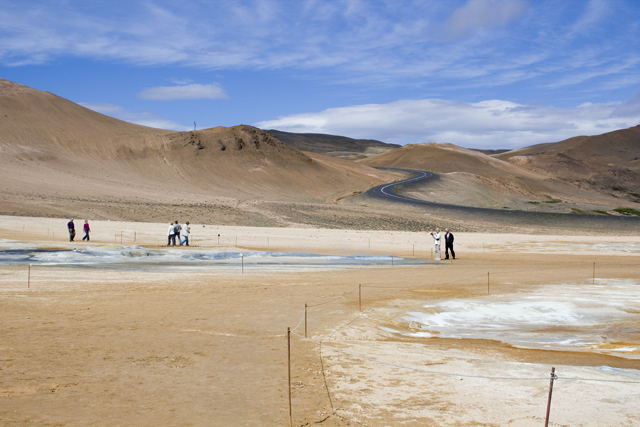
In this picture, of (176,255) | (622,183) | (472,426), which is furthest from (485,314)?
(622,183)

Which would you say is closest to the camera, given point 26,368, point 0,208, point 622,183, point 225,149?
point 26,368

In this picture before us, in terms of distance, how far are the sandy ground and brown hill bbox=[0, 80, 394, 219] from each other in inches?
1667

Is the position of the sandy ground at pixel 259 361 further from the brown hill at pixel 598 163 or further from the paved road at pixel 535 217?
the brown hill at pixel 598 163

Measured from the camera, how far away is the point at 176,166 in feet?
286

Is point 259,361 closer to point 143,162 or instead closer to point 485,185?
point 143,162

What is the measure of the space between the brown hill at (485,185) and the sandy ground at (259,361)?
57.8 metres

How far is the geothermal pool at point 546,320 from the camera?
12.3 m

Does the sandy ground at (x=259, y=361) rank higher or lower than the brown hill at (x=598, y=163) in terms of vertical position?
lower

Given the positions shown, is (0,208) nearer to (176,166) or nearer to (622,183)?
(176,166)

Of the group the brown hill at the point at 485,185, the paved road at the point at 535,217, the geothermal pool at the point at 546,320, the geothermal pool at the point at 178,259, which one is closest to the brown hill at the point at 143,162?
the brown hill at the point at 485,185

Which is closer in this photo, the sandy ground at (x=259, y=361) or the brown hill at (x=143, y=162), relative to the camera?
the sandy ground at (x=259, y=361)

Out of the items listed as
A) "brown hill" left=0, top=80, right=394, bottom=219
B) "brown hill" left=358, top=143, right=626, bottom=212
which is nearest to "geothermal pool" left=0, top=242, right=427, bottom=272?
"brown hill" left=0, top=80, right=394, bottom=219

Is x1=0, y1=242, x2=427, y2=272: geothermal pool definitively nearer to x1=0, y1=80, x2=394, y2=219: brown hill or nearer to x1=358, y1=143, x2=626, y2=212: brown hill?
x1=0, y1=80, x2=394, y2=219: brown hill

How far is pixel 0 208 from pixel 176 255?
2304cm
